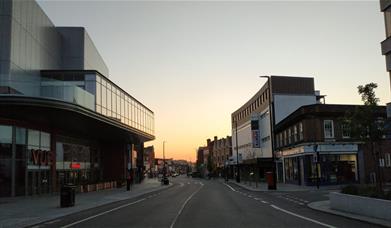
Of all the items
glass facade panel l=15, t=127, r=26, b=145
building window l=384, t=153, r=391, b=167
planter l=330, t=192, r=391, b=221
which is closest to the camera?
planter l=330, t=192, r=391, b=221

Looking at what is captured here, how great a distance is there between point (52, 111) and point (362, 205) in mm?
22605

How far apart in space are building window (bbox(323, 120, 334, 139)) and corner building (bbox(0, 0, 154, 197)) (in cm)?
2094

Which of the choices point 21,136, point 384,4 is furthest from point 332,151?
point 21,136

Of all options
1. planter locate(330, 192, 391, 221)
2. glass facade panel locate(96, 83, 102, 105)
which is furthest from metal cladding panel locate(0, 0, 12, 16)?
planter locate(330, 192, 391, 221)

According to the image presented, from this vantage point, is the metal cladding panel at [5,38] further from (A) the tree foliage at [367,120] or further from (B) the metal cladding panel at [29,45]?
(A) the tree foliage at [367,120]

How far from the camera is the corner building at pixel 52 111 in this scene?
32469 millimetres

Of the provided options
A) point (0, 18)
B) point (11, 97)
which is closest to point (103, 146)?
point (0, 18)

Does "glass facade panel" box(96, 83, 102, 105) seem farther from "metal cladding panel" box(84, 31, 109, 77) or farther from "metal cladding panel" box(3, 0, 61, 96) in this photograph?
"metal cladding panel" box(84, 31, 109, 77)

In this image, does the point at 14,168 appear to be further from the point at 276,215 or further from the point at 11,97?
the point at 276,215

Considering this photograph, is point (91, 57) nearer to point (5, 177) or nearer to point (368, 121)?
point (5, 177)

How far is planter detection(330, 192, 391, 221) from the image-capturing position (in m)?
15.2

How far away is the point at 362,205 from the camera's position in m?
17.2

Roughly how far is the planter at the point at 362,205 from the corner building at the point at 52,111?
64.7ft

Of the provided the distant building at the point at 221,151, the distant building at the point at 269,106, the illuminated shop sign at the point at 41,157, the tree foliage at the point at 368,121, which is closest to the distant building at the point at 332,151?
the distant building at the point at 269,106
